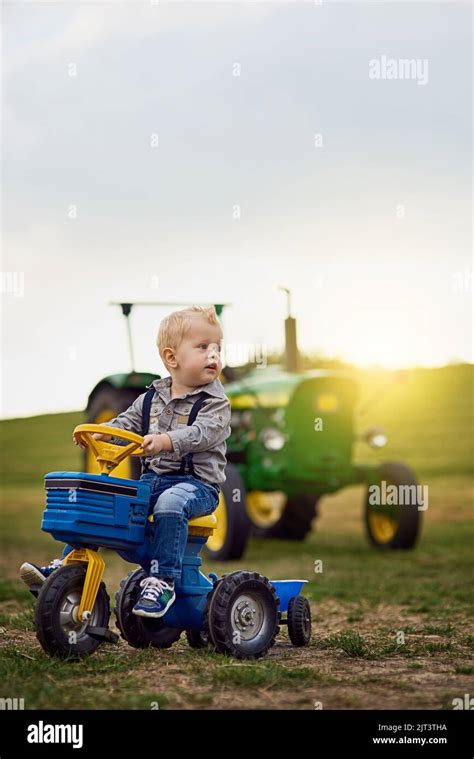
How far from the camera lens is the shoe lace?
437cm

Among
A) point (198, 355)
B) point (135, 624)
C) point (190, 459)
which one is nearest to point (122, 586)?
point (135, 624)

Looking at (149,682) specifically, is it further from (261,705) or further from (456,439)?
(456,439)

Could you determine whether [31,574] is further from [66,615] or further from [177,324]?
[177,324]

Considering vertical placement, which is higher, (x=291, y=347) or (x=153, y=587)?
(x=291, y=347)

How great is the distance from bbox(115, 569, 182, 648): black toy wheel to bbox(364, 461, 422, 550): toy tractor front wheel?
23.2ft

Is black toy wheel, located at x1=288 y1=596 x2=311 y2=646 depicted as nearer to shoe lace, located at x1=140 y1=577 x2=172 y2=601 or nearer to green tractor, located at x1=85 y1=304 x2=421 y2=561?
shoe lace, located at x1=140 y1=577 x2=172 y2=601

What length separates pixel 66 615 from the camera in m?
4.41

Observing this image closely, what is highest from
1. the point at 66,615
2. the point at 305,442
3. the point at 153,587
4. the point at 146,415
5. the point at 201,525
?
the point at 305,442

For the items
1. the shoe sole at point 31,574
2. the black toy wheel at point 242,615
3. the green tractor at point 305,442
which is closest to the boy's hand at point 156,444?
the black toy wheel at point 242,615

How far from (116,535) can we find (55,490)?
0.32 metres

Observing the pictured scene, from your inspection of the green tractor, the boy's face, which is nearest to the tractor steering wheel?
the boy's face

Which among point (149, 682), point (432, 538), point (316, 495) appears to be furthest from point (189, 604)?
point (432, 538)

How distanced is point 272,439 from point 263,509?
2.05m
